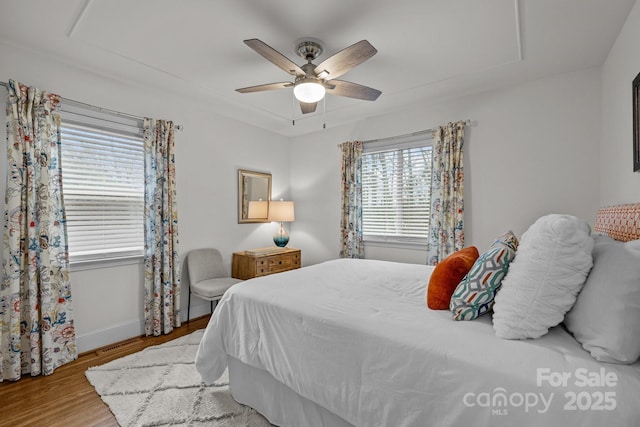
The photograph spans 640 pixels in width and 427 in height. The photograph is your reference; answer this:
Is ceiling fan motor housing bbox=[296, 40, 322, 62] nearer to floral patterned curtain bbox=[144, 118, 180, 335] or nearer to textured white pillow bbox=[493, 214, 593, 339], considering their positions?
floral patterned curtain bbox=[144, 118, 180, 335]

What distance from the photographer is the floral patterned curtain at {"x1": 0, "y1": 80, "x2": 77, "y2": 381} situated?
7.69ft

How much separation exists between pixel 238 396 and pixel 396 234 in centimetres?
268

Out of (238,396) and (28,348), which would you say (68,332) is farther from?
(238,396)

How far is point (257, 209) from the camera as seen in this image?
424cm

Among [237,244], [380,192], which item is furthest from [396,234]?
[237,244]

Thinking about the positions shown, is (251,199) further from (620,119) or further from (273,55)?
(620,119)

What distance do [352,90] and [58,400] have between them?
3.18 meters

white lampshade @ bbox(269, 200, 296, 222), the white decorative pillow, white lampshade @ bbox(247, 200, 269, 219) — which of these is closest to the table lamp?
white lampshade @ bbox(269, 200, 296, 222)

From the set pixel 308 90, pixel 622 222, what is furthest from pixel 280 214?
pixel 622 222

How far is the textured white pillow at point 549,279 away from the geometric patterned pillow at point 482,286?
0.16 m

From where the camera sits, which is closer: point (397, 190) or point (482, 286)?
point (482, 286)

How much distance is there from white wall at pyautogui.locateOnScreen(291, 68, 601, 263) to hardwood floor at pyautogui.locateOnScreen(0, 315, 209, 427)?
127 inches

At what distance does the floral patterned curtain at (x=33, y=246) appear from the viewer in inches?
92.3

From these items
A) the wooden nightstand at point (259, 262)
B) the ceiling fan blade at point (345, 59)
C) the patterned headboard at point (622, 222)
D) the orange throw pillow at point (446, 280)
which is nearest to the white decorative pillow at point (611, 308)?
the orange throw pillow at point (446, 280)
